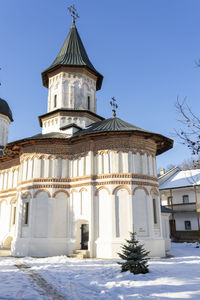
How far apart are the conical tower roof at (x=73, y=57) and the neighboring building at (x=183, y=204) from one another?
13.9m

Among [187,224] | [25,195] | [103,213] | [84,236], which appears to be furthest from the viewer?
[187,224]

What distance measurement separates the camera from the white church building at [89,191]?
13922 mm

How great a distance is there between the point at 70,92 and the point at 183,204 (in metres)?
16.8

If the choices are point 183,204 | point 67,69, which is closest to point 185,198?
point 183,204

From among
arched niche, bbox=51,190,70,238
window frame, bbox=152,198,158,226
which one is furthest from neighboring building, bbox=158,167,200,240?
arched niche, bbox=51,190,70,238

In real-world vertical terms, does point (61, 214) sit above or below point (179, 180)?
below

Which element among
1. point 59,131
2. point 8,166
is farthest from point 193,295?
point 8,166

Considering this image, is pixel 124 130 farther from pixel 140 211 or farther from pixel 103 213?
pixel 103 213

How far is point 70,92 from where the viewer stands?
764 inches

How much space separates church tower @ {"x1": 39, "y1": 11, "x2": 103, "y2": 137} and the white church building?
1.20 metres

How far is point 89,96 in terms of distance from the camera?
20016 mm

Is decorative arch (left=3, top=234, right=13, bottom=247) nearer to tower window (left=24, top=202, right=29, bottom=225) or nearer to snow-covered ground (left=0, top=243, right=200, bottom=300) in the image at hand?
tower window (left=24, top=202, right=29, bottom=225)

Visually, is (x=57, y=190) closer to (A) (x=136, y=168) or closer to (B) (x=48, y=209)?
(B) (x=48, y=209)

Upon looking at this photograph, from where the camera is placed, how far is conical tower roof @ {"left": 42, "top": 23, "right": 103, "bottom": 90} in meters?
19.8
